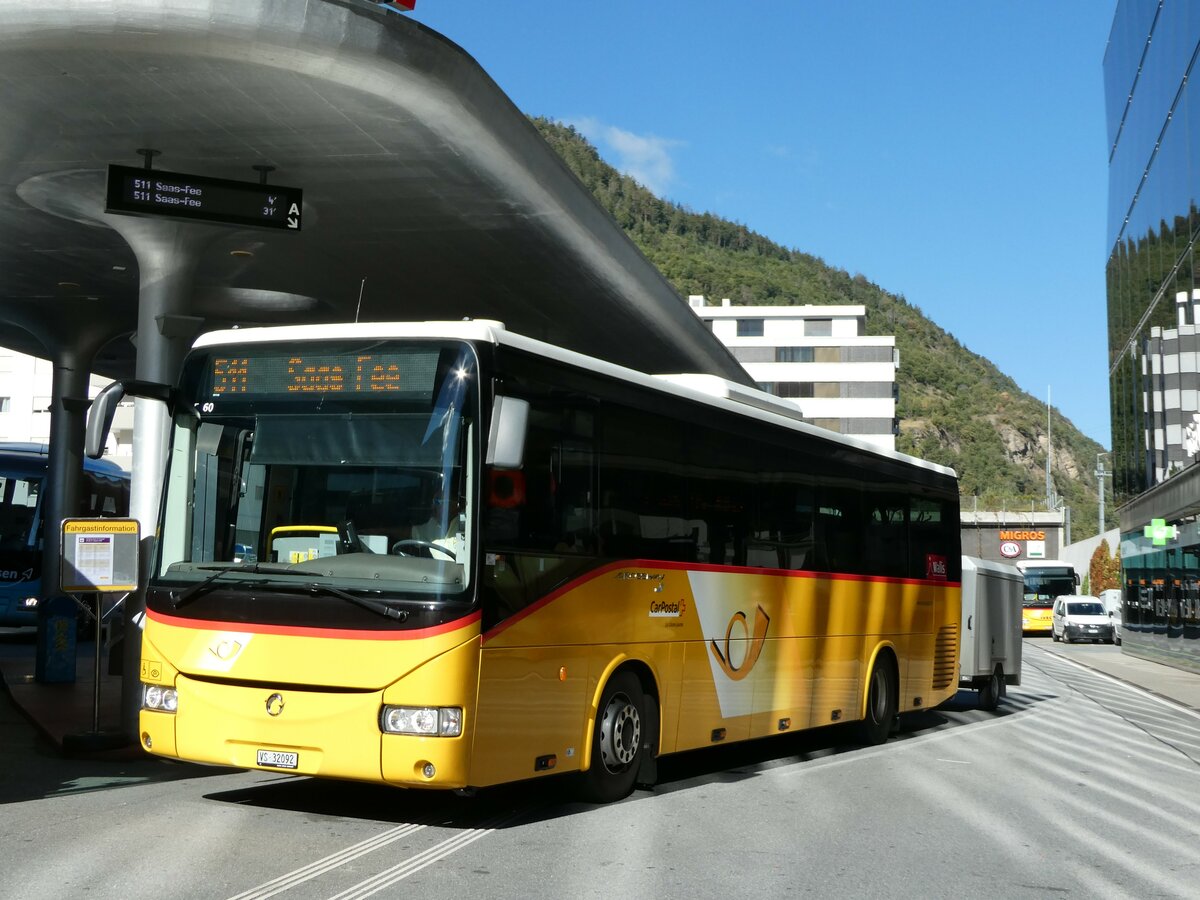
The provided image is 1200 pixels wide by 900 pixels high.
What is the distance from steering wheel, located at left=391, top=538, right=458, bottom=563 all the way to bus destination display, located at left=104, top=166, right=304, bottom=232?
6382mm

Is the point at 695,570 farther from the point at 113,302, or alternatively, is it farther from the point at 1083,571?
the point at 1083,571

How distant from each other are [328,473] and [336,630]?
0.96 m

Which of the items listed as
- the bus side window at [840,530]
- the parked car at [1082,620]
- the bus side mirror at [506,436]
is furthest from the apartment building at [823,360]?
the bus side mirror at [506,436]

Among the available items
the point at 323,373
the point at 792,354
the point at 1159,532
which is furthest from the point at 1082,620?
the point at 792,354

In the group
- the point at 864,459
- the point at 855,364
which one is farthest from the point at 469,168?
the point at 855,364

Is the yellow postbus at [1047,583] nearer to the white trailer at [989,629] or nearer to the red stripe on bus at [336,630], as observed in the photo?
the white trailer at [989,629]

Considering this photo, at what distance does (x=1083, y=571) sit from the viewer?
313 feet

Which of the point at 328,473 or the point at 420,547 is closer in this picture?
the point at 420,547

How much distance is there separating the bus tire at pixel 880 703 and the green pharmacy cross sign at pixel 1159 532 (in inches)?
868

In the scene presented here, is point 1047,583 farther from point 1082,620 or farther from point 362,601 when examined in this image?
point 362,601

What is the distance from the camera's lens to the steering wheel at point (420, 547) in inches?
328

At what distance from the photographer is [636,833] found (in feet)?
28.5

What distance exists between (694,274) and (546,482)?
17964cm

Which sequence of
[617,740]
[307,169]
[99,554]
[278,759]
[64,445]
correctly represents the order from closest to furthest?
[278,759] → [617,740] → [99,554] → [307,169] → [64,445]
